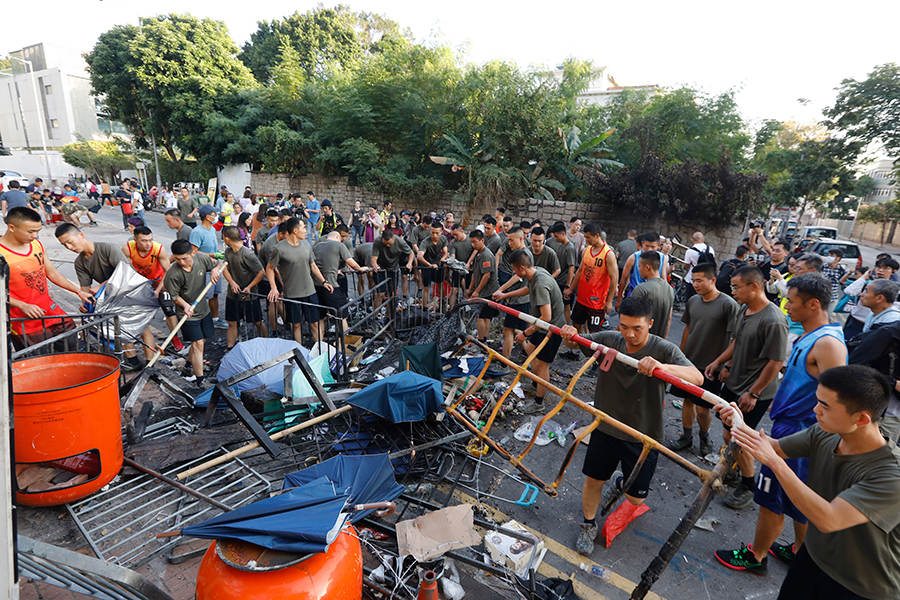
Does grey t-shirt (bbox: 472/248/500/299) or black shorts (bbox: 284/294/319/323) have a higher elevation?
grey t-shirt (bbox: 472/248/500/299)

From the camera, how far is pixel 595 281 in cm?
643

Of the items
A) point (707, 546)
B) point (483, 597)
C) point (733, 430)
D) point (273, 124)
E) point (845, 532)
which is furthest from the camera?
point (273, 124)

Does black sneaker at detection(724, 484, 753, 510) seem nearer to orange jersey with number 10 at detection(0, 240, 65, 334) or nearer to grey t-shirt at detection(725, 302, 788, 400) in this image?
grey t-shirt at detection(725, 302, 788, 400)

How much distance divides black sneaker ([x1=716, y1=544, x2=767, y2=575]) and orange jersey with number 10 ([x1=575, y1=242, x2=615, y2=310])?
12.0 feet

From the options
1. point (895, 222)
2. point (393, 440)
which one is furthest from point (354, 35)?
point (895, 222)

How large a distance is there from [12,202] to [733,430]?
17.8 metres

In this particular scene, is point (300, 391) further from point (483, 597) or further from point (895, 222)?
point (895, 222)

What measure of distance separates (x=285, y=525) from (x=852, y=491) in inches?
104

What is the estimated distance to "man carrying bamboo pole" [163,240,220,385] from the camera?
565 cm

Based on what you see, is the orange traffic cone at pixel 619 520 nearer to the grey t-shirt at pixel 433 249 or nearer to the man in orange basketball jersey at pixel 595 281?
the man in orange basketball jersey at pixel 595 281

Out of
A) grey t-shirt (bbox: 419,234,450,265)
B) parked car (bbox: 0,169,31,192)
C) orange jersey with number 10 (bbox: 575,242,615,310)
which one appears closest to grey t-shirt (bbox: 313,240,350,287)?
grey t-shirt (bbox: 419,234,450,265)

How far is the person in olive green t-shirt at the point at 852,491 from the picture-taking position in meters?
1.90

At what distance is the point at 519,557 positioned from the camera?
304cm

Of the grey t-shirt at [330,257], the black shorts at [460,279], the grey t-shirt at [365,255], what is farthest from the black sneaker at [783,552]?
the grey t-shirt at [365,255]
